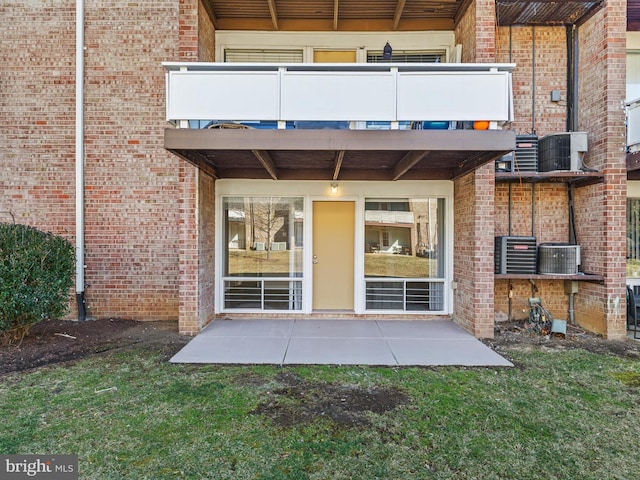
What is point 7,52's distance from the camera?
6891 mm

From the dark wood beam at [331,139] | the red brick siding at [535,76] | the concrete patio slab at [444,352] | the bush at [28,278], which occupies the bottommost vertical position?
the concrete patio slab at [444,352]

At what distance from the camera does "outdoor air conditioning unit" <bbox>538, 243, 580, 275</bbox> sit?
6.17m

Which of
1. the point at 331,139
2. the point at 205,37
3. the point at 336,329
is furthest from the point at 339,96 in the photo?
the point at 336,329

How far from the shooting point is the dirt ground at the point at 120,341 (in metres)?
5.06

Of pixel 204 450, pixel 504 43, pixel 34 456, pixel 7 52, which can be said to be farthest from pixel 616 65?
pixel 7 52

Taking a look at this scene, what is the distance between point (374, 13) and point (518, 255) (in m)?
5.48

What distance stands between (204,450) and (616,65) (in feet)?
27.2

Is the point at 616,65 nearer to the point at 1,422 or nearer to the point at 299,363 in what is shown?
the point at 299,363

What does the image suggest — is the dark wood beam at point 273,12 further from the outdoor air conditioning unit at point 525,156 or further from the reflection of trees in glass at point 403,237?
the outdoor air conditioning unit at point 525,156

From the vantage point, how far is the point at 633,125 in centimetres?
611

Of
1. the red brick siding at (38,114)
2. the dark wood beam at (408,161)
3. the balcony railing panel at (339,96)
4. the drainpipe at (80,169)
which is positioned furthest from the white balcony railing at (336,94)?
the red brick siding at (38,114)

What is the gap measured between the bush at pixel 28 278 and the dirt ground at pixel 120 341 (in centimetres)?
46

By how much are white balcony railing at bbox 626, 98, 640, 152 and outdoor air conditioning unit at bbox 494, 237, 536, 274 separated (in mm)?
2326

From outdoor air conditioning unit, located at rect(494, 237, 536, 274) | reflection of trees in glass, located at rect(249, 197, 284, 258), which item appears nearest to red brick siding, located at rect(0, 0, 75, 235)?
reflection of trees in glass, located at rect(249, 197, 284, 258)
